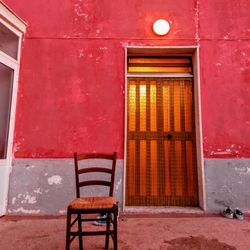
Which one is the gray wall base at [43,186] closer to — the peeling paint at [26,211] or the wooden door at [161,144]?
the peeling paint at [26,211]

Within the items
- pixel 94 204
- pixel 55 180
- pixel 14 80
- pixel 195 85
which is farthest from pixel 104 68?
pixel 94 204

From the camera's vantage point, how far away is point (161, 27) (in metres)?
4.44

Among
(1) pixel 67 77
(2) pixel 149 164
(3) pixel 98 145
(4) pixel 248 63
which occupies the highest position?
(4) pixel 248 63

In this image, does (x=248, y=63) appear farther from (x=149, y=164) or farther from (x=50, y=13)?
(x=50, y=13)

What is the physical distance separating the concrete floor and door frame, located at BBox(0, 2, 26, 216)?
420mm

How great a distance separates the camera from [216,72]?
4367 millimetres

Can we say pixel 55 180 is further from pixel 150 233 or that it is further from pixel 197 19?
pixel 197 19

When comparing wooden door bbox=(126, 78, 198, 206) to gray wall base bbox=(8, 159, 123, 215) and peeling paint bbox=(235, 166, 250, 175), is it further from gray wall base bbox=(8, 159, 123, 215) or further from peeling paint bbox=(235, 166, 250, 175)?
peeling paint bbox=(235, 166, 250, 175)

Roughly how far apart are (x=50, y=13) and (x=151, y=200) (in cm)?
365

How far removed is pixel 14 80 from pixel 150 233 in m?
3.16

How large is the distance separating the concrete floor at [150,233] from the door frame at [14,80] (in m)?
0.42

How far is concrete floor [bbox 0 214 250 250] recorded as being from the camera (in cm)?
277

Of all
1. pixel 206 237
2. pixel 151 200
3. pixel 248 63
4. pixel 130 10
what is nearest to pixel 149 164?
pixel 151 200

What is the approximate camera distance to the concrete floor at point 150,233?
9.09ft
